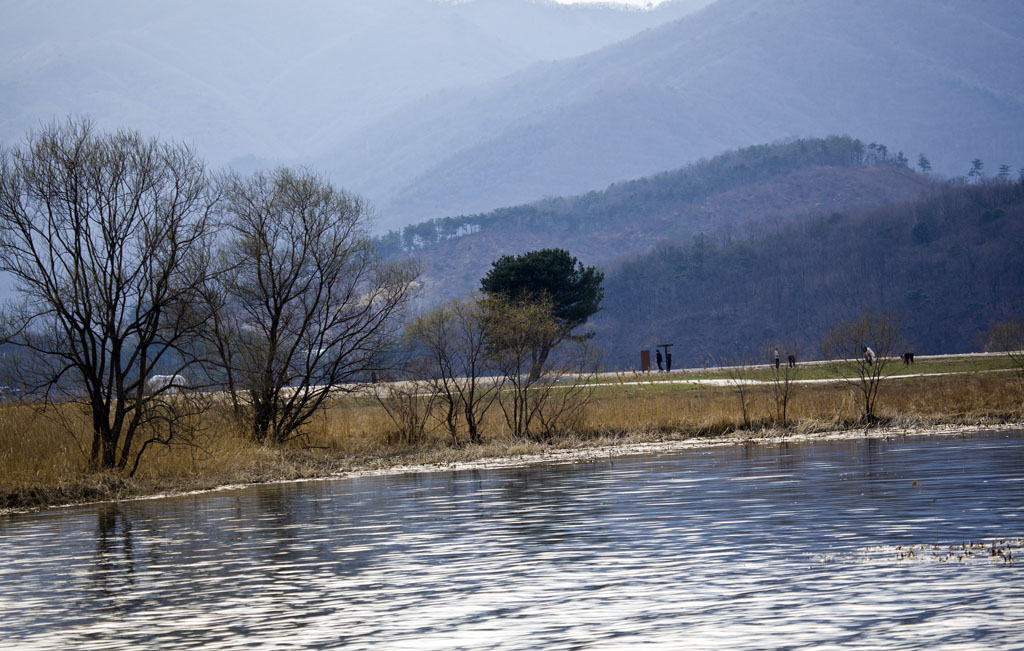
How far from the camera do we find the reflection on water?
10.8 meters

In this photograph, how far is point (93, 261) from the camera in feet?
94.9

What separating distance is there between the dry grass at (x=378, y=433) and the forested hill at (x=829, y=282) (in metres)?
88.4

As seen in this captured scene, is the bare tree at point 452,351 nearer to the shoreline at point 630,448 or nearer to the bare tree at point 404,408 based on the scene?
the bare tree at point 404,408

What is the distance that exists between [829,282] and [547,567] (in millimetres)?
142871

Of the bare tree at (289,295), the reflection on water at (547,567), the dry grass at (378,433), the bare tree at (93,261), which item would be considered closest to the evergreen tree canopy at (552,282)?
the dry grass at (378,433)

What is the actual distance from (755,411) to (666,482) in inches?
695

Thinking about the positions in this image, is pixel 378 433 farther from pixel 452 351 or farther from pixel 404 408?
pixel 452 351

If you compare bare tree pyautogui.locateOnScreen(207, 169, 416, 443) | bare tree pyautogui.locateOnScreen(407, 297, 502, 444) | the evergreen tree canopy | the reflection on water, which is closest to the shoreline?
bare tree pyautogui.locateOnScreen(407, 297, 502, 444)

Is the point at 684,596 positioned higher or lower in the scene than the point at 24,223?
lower

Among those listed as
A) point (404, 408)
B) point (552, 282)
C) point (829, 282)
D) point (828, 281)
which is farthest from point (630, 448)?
point (828, 281)

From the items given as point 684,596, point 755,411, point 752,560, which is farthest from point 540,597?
point 755,411

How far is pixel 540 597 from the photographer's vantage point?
40.9 ft

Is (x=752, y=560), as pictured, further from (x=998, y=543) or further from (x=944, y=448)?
(x=944, y=448)

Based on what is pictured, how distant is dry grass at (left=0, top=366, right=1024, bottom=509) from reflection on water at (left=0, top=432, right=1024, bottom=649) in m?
2.82
